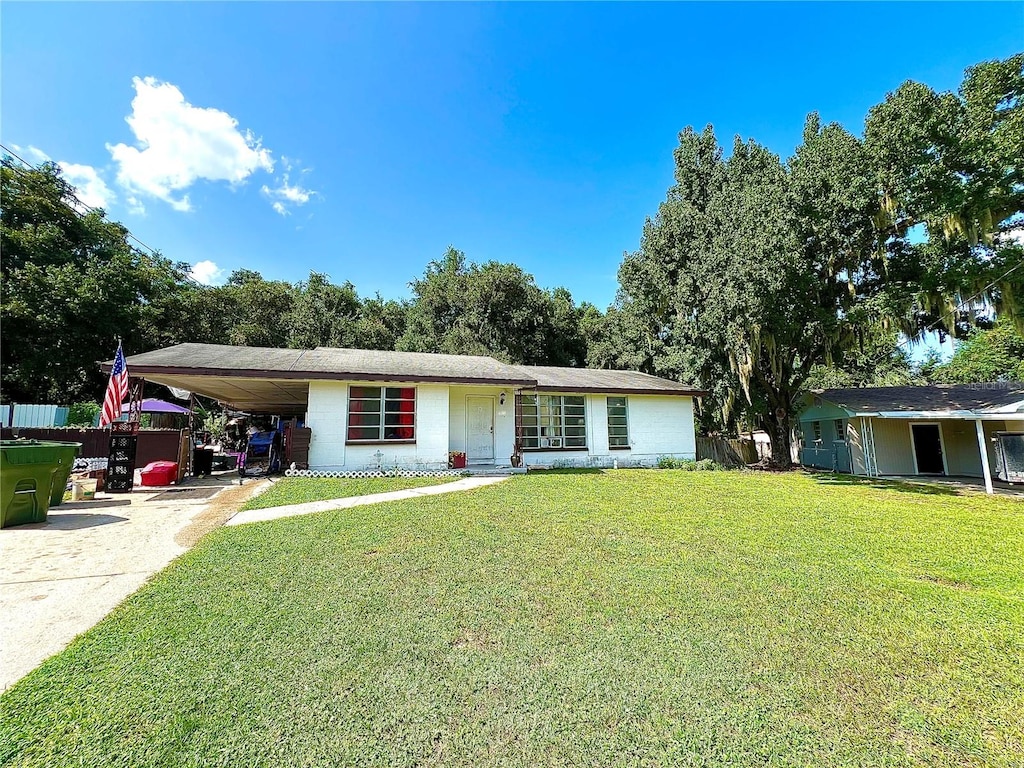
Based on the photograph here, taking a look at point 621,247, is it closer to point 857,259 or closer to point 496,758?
point 857,259

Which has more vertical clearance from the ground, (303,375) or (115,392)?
(303,375)

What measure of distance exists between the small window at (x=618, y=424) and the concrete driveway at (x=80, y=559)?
1137cm

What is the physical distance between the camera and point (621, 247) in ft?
71.4

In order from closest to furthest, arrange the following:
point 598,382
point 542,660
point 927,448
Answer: point 542,660 < point 927,448 < point 598,382

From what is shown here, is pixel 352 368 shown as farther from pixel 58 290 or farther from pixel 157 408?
pixel 58 290

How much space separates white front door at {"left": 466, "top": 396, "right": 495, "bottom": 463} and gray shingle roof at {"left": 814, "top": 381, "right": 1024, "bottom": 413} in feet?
40.8

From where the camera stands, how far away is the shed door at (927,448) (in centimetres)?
1457

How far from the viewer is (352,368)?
448 inches

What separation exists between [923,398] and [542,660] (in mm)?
18794

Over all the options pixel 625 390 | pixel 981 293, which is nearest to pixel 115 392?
pixel 625 390

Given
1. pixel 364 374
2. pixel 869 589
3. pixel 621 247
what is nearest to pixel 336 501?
pixel 364 374

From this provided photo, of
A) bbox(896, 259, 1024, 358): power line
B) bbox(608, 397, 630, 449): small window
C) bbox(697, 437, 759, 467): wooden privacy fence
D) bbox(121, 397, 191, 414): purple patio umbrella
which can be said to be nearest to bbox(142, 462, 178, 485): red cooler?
bbox(121, 397, 191, 414): purple patio umbrella

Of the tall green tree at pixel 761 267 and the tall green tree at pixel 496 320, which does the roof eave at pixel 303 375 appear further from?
the tall green tree at pixel 496 320

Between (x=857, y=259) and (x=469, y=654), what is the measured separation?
16.3 m
